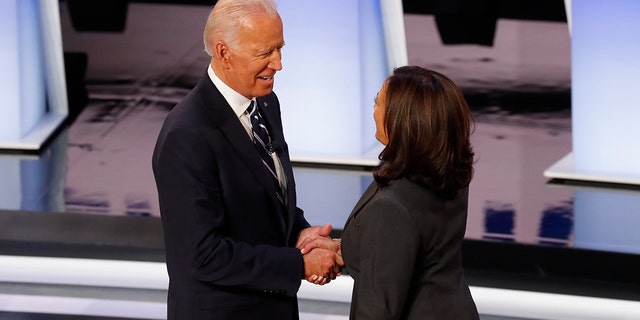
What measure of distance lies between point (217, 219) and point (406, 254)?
427mm

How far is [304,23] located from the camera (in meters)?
5.00

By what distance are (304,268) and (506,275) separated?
1908mm

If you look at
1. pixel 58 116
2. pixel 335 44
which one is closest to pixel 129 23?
pixel 58 116

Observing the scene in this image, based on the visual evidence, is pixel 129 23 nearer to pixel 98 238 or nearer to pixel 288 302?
pixel 98 238

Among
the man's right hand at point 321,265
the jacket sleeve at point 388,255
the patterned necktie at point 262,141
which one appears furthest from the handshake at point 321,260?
the jacket sleeve at point 388,255

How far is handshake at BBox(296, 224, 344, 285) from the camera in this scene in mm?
2328

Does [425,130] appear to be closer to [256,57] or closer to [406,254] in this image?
[406,254]

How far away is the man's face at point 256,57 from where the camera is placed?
2.18 metres

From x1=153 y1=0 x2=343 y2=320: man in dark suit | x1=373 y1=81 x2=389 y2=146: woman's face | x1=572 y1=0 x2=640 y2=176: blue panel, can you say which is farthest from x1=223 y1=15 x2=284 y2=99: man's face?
x1=572 y1=0 x2=640 y2=176: blue panel

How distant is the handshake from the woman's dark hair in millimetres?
339

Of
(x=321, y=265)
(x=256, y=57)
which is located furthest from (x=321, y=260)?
(x=256, y=57)

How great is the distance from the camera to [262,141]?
237 centimetres

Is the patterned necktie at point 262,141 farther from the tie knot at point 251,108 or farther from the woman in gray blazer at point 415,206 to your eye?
the woman in gray blazer at point 415,206

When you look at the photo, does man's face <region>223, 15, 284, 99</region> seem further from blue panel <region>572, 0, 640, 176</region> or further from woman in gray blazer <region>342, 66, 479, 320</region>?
blue panel <region>572, 0, 640, 176</region>
